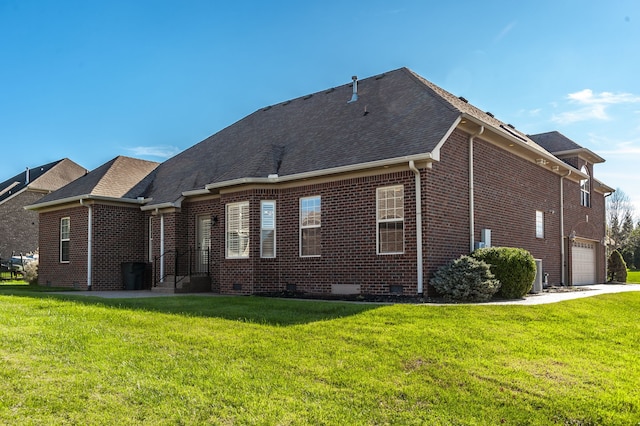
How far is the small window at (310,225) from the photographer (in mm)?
15125

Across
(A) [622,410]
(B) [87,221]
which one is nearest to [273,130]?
(B) [87,221]

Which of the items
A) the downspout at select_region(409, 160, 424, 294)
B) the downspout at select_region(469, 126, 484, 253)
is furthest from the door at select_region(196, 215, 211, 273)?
the downspout at select_region(469, 126, 484, 253)

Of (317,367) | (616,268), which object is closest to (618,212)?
(616,268)

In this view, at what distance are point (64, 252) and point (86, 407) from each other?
665 inches

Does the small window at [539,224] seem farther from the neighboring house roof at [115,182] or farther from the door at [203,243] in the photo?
the neighboring house roof at [115,182]

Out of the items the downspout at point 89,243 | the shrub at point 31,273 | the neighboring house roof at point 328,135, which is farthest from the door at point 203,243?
the shrub at point 31,273

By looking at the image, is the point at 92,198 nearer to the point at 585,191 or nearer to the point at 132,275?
the point at 132,275

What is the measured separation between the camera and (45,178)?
118 feet

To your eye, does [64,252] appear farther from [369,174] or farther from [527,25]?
[527,25]

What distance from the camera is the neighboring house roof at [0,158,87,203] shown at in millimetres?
35331

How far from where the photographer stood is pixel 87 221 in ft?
64.0

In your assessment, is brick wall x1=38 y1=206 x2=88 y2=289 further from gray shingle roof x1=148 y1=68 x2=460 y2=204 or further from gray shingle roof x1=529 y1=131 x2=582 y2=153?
gray shingle roof x1=529 y1=131 x2=582 y2=153

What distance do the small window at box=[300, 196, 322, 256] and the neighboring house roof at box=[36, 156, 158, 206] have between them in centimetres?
805

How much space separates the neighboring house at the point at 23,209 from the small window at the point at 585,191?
3161 cm
